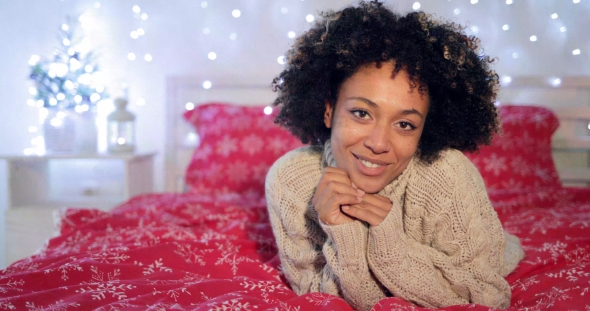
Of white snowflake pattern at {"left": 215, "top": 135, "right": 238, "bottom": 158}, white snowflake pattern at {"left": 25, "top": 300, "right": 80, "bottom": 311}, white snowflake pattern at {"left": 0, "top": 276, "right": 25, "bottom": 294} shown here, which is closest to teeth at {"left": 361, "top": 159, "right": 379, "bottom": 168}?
white snowflake pattern at {"left": 25, "top": 300, "right": 80, "bottom": 311}

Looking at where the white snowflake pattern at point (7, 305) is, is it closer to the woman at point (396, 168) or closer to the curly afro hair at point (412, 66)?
the woman at point (396, 168)

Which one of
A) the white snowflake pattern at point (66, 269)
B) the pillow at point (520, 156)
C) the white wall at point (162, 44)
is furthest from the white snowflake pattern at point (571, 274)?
the white wall at point (162, 44)

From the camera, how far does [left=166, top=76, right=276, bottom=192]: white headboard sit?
255 centimetres

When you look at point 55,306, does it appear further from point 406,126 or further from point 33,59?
point 33,59

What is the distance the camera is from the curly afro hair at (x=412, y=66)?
0.93m

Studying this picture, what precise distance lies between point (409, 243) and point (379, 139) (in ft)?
0.74

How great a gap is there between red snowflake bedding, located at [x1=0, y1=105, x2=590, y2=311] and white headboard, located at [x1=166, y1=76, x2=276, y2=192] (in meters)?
0.38

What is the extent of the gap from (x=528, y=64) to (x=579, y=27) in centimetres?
33

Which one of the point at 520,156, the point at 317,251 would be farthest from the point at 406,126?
the point at 520,156

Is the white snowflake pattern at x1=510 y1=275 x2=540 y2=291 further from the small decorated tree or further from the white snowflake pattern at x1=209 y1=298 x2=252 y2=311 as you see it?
the small decorated tree

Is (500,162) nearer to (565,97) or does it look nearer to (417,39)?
(565,97)

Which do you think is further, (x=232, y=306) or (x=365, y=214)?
(x=365, y=214)

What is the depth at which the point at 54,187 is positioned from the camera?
2703mm

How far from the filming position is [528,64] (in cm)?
259
